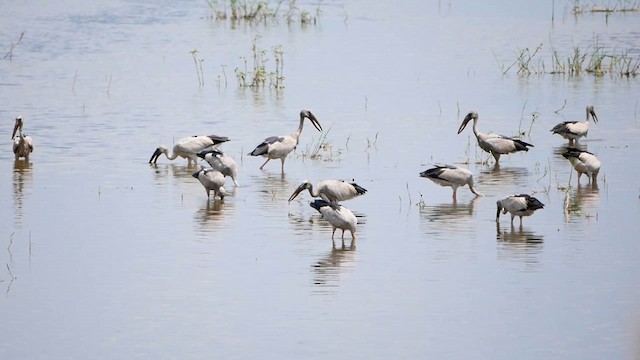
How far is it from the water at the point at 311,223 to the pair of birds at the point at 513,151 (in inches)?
11.6

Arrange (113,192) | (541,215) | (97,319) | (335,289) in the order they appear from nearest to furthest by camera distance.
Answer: (97,319) < (335,289) < (541,215) < (113,192)

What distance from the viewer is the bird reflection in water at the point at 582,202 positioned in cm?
1578

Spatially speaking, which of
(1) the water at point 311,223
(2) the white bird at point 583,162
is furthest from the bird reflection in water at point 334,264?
(2) the white bird at point 583,162

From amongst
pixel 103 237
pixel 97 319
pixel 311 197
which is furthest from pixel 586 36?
pixel 97 319

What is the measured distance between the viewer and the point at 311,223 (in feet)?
50.2

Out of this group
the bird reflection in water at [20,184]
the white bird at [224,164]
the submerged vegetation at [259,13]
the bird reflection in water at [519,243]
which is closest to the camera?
the bird reflection in water at [519,243]

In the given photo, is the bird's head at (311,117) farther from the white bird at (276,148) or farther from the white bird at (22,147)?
the white bird at (22,147)

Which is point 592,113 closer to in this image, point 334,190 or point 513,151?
point 513,151

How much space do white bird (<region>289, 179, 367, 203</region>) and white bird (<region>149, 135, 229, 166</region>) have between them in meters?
3.20

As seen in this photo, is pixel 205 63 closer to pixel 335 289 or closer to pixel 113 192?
pixel 113 192

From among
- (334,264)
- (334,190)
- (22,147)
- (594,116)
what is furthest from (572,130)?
(334,264)

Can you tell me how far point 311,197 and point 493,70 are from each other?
1405cm

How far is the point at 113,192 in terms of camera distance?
16.9 metres

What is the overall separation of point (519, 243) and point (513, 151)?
5026 millimetres
